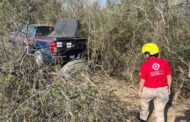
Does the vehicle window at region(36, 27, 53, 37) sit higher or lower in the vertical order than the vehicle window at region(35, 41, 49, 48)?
higher

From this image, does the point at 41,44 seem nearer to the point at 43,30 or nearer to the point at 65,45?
the point at 65,45

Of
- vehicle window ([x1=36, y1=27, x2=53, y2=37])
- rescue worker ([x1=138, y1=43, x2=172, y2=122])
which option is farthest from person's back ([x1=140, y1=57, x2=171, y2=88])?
vehicle window ([x1=36, y1=27, x2=53, y2=37])

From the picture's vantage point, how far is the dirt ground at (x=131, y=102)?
6.83 metres

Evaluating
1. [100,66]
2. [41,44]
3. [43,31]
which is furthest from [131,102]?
[43,31]

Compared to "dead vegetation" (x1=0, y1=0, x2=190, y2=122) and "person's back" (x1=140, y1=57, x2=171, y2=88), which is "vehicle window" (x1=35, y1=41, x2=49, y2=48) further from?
"person's back" (x1=140, y1=57, x2=171, y2=88)

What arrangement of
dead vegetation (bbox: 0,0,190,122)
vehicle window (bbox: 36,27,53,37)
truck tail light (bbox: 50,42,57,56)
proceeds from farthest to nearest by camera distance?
1. vehicle window (bbox: 36,27,53,37)
2. truck tail light (bbox: 50,42,57,56)
3. dead vegetation (bbox: 0,0,190,122)

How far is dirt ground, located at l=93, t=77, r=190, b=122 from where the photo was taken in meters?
6.83

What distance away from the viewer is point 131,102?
7.68m

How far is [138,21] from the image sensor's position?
8430 mm

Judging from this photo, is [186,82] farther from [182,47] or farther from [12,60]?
[12,60]

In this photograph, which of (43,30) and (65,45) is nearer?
(65,45)

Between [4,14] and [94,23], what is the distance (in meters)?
4.12

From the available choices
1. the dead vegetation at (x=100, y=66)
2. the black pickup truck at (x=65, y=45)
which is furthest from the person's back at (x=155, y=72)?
the black pickup truck at (x=65, y=45)

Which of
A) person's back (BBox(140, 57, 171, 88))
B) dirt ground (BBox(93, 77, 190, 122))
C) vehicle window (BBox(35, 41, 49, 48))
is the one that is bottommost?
dirt ground (BBox(93, 77, 190, 122))
